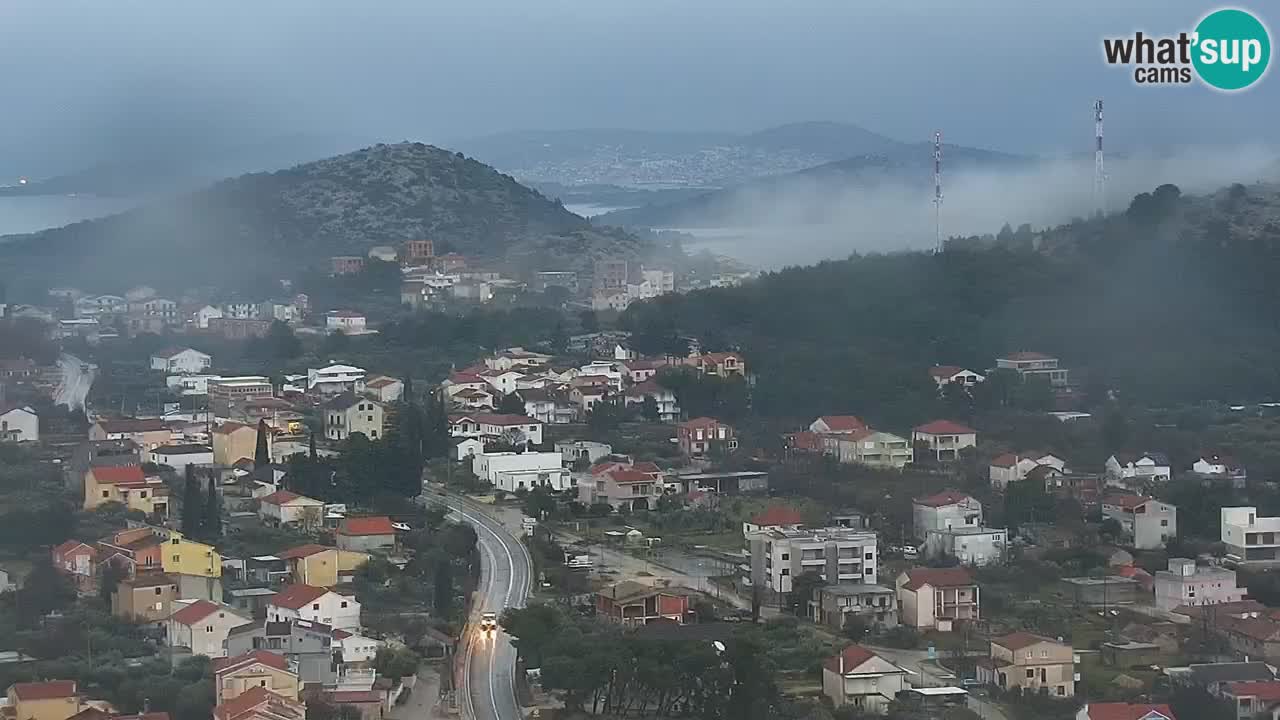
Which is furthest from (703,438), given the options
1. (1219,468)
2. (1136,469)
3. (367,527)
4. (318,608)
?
(318,608)

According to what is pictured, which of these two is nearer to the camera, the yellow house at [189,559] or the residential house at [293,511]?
the yellow house at [189,559]

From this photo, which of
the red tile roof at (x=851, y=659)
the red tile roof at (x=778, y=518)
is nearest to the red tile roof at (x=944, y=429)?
the red tile roof at (x=778, y=518)

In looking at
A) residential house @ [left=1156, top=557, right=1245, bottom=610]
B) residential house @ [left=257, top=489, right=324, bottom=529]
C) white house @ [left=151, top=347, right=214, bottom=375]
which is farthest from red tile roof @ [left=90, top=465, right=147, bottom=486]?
white house @ [left=151, top=347, right=214, bottom=375]

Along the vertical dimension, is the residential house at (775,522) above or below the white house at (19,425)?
below

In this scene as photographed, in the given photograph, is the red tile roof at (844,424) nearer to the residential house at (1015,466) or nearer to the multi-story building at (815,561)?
the residential house at (1015,466)

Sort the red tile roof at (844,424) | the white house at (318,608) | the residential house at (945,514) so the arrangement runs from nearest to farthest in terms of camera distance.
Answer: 1. the white house at (318,608)
2. the residential house at (945,514)
3. the red tile roof at (844,424)

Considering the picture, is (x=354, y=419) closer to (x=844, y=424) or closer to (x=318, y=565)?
(x=844, y=424)

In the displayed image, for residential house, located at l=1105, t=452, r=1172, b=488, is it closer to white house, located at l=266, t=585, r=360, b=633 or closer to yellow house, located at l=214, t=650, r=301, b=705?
white house, located at l=266, t=585, r=360, b=633
